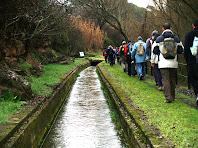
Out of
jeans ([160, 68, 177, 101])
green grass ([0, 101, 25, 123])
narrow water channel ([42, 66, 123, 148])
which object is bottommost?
narrow water channel ([42, 66, 123, 148])

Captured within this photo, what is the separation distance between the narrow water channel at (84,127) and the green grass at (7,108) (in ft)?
3.40

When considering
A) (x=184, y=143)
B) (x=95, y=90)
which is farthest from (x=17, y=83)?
(x=95, y=90)

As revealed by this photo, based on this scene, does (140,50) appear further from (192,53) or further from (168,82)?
(192,53)

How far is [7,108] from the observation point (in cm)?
601

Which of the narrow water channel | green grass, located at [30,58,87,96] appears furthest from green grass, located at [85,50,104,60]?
the narrow water channel

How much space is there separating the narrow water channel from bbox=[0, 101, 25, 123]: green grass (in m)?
1.04

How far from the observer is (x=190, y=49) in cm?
659

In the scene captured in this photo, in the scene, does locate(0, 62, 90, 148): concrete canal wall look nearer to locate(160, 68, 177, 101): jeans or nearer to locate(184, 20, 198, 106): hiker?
locate(160, 68, 177, 101): jeans

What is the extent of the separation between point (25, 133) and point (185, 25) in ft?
33.9

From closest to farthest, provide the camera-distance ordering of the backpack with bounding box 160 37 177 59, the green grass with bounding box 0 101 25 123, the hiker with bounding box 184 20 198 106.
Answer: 1. the green grass with bounding box 0 101 25 123
2. the hiker with bounding box 184 20 198 106
3. the backpack with bounding box 160 37 177 59

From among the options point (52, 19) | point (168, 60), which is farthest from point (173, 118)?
point (52, 19)

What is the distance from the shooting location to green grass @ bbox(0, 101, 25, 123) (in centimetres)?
539

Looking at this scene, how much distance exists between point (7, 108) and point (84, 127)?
2.22m

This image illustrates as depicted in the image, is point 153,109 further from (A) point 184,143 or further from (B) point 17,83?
(B) point 17,83
